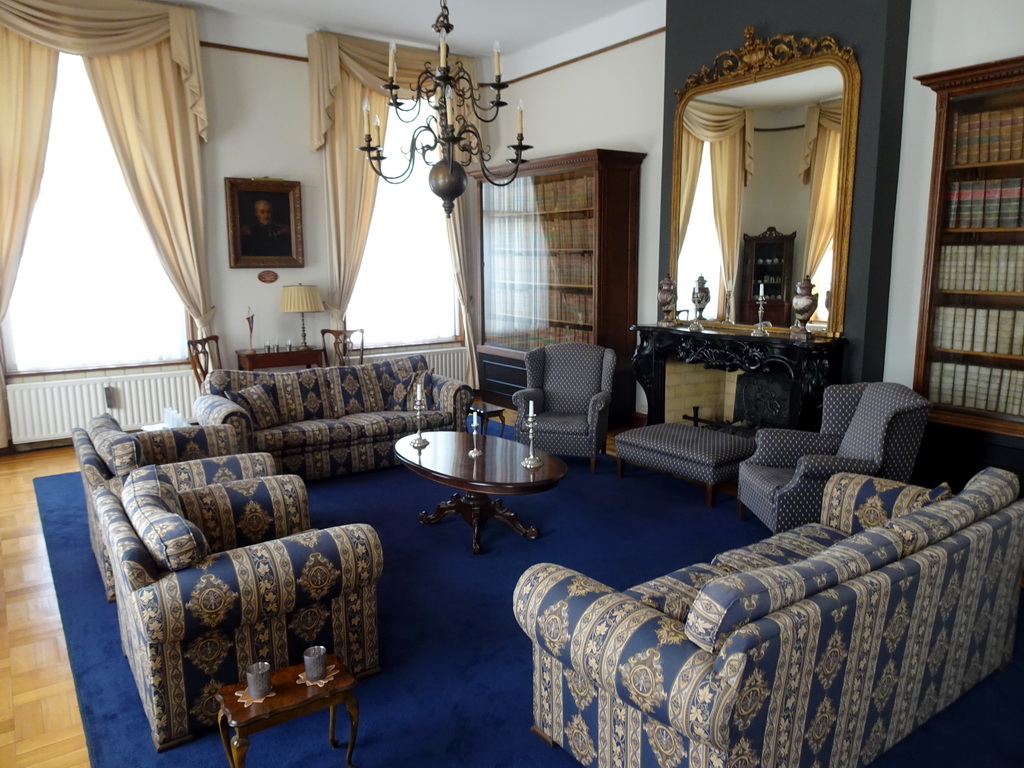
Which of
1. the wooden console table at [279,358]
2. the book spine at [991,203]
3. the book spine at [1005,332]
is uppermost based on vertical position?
the book spine at [991,203]

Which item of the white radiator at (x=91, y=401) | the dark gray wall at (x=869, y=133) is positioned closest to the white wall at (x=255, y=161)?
the white radiator at (x=91, y=401)

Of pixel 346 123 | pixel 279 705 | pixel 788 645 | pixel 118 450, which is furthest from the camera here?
pixel 346 123

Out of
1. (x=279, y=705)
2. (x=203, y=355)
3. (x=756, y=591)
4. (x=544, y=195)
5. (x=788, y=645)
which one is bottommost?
(x=279, y=705)

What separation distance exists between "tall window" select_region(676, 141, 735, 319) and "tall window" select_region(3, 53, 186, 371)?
14.7 feet

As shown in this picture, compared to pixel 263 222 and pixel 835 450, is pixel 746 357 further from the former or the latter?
pixel 263 222

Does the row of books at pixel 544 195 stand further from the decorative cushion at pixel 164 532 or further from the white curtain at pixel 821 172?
the decorative cushion at pixel 164 532

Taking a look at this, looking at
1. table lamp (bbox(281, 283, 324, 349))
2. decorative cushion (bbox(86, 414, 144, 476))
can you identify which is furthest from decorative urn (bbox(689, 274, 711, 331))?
decorative cushion (bbox(86, 414, 144, 476))

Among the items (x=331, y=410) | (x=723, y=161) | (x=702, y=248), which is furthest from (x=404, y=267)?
(x=723, y=161)

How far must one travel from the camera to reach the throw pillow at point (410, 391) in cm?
579

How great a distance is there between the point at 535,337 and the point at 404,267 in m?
1.68

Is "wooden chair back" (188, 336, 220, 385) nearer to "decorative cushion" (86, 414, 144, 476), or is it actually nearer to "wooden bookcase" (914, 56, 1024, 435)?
"decorative cushion" (86, 414, 144, 476)

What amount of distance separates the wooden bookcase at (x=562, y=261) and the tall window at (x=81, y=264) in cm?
316

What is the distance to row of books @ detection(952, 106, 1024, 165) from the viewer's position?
152 inches

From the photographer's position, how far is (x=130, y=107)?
6.00 metres
